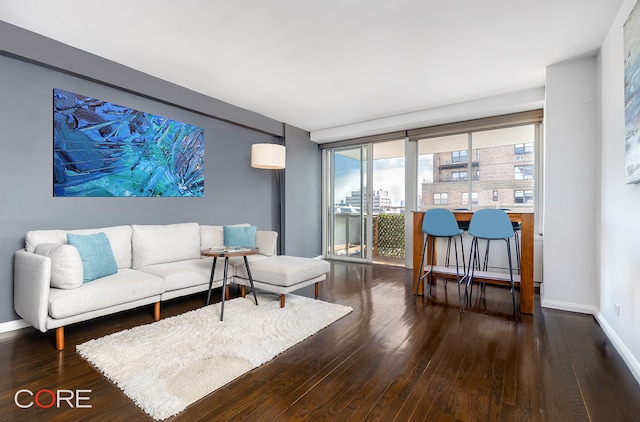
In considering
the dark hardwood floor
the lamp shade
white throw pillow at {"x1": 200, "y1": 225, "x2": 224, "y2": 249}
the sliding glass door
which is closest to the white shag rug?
the dark hardwood floor

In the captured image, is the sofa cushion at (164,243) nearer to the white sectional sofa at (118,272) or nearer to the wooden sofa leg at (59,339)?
the white sectional sofa at (118,272)

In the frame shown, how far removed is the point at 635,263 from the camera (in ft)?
6.54

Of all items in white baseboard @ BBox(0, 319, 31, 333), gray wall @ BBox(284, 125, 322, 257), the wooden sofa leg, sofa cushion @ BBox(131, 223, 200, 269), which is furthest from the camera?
gray wall @ BBox(284, 125, 322, 257)

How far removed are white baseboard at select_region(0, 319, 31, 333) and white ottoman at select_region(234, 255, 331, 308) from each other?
1834 millimetres

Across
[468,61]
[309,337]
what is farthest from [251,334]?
[468,61]

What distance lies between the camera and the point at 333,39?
270 centimetres

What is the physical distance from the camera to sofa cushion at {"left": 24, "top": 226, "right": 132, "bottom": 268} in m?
2.56

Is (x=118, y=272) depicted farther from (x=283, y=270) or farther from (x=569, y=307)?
(x=569, y=307)

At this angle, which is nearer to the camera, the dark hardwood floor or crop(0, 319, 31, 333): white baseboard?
the dark hardwood floor

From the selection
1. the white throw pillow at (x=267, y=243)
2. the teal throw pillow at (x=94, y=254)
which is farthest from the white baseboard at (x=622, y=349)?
the teal throw pillow at (x=94, y=254)

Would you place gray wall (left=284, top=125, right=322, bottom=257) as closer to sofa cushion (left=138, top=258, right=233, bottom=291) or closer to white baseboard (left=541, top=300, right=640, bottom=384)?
sofa cushion (left=138, top=258, right=233, bottom=291)

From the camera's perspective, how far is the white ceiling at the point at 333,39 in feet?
7.44

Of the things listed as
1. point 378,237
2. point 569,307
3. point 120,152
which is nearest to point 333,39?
point 120,152

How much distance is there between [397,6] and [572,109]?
2218 millimetres
